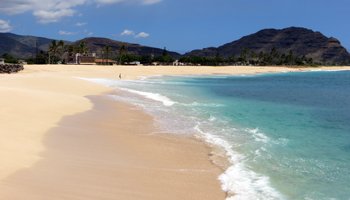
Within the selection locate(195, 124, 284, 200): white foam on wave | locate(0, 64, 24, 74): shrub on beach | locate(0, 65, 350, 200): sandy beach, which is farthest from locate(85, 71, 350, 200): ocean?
locate(0, 64, 24, 74): shrub on beach

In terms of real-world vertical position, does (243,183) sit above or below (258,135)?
above

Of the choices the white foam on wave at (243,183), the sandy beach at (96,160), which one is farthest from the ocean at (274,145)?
the sandy beach at (96,160)

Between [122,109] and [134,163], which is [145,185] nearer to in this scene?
[134,163]

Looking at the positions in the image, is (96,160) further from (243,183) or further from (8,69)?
(8,69)

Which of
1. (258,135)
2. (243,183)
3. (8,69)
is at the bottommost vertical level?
(8,69)

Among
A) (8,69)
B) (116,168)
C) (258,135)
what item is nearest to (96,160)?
(116,168)

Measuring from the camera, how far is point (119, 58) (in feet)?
506

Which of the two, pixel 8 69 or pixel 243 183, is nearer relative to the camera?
pixel 243 183

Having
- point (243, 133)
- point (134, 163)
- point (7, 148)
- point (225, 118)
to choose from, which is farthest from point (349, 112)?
point (7, 148)

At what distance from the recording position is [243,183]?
395 inches

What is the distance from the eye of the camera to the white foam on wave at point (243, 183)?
9138mm

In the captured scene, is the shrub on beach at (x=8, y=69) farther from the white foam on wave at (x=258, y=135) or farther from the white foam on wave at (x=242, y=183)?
the white foam on wave at (x=242, y=183)

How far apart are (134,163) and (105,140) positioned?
3.35 m

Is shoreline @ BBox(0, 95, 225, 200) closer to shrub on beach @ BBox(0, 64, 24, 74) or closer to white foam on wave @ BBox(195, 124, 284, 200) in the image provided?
white foam on wave @ BBox(195, 124, 284, 200)
